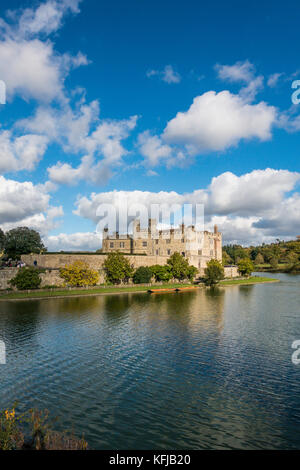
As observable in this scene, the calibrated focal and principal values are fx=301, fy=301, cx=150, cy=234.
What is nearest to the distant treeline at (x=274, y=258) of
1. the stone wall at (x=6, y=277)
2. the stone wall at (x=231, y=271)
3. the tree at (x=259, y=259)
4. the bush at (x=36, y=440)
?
the tree at (x=259, y=259)

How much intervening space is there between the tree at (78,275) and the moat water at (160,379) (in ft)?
79.8

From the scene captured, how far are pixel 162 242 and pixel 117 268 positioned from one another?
2395 cm

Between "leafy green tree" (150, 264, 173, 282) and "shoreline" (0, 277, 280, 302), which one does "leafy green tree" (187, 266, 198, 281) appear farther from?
"leafy green tree" (150, 264, 173, 282)

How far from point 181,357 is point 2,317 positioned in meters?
22.3

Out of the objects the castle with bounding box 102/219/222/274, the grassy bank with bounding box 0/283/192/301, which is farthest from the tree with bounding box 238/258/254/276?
the grassy bank with bounding box 0/283/192/301

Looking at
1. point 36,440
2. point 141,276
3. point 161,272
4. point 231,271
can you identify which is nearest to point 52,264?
point 141,276

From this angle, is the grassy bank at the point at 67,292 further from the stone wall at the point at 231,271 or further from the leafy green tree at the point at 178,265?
the stone wall at the point at 231,271

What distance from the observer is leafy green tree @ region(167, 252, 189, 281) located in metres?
73.8
